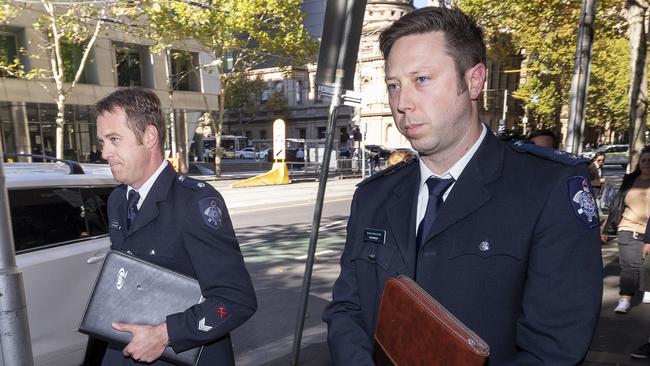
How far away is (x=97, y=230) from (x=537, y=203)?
3265 mm

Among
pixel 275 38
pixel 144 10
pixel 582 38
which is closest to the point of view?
pixel 582 38

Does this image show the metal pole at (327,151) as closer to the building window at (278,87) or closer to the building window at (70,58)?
the building window at (70,58)

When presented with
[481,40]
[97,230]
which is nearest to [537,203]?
[481,40]

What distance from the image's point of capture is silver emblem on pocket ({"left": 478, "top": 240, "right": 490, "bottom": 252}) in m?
1.35

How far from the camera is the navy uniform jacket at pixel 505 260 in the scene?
124 centimetres

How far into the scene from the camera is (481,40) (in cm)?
150

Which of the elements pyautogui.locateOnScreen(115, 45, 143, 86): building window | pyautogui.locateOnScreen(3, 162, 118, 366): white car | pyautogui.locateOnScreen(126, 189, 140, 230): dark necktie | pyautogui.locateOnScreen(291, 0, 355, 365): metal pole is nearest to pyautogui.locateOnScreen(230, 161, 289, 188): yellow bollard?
pyautogui.locateOnScreen(115, 45, 143, 86): building window

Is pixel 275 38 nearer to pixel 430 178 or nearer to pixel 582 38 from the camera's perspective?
pixel 582 38

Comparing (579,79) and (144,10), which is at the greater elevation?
(144,10)

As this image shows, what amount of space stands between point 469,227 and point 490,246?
0.26 feet

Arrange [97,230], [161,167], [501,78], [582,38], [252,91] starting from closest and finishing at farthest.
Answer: [161,167]
[97,230]
[582,38]
[501,78]
[252,91]

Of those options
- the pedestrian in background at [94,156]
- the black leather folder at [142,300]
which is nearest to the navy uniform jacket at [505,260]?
the black leather folder at [142,300]

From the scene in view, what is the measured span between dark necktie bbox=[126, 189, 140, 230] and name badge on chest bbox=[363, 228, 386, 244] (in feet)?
3.47

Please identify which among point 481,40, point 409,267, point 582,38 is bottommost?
point 409,267
